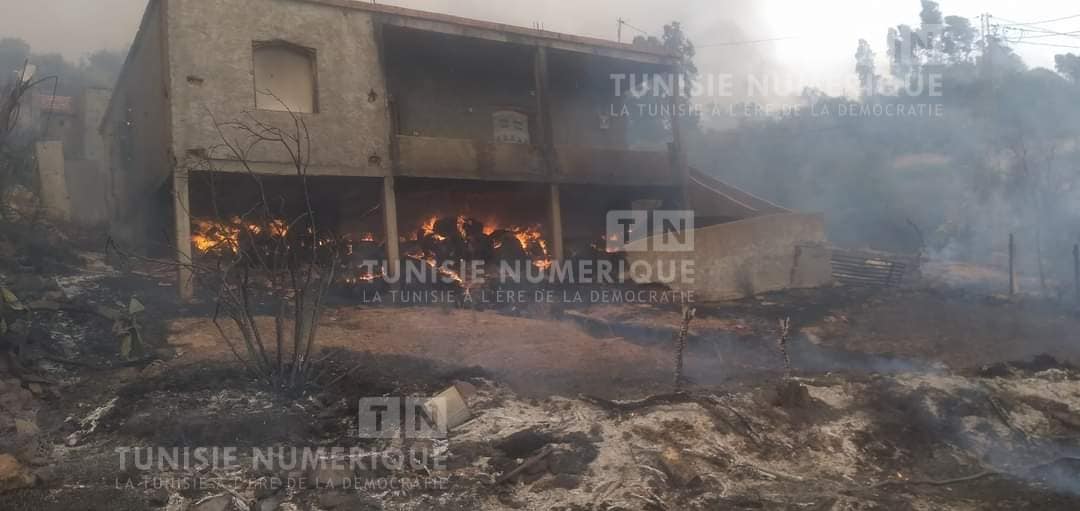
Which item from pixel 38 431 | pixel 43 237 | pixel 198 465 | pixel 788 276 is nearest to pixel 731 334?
pixel 788 276

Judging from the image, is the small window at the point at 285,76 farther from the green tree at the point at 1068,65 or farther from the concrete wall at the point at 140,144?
the green tree at the point at 1068,65

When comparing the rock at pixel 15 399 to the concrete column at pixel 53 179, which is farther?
the concrete column at pixel 53 179

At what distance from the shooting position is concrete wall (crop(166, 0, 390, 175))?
421 inches

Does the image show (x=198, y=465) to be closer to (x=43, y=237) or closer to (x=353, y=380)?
(x=353, y=380)

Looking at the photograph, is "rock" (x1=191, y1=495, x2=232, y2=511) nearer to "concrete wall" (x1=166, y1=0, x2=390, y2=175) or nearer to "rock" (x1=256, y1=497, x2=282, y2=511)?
"rock" (x1=256, y1=497, x2=282, y2=511)

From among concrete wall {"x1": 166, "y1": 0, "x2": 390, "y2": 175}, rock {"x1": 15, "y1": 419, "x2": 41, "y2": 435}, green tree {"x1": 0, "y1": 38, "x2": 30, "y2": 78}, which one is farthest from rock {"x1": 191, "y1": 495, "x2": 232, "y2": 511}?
green tree {"x1": 0, "y1": 38, "x2": 30, "y2": 78}

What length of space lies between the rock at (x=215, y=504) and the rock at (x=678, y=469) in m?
3.41

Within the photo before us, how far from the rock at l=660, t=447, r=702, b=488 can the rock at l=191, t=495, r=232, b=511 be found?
3.41 meters

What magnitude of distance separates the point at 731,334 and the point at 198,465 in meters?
7.70

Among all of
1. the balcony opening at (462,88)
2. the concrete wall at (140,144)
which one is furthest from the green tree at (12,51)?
the balcony opening at (462,88)

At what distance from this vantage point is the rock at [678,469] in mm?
5781

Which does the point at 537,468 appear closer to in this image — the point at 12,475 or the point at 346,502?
the point at 346,502

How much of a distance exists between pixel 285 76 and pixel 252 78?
668mm

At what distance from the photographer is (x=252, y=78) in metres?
11.2
